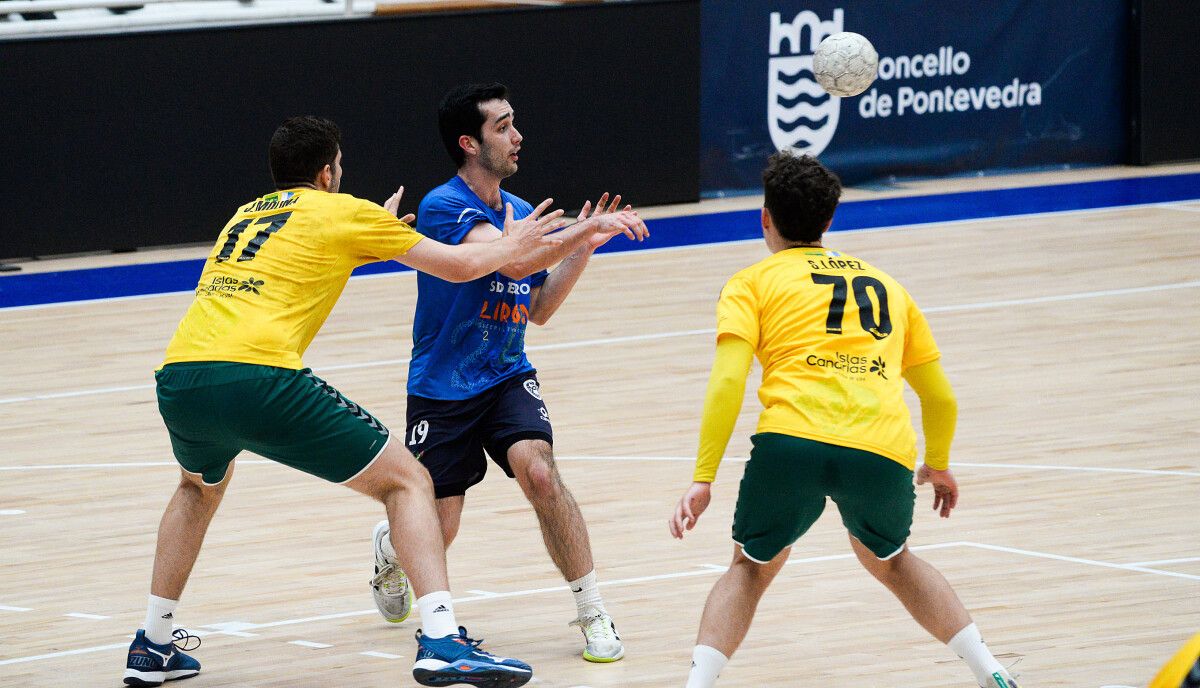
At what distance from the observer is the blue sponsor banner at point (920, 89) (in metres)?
16.8

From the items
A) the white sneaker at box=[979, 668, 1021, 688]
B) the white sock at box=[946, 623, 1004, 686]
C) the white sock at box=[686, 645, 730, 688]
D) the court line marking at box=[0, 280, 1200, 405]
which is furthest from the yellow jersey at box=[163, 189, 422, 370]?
the court line marking at box=[0, 280, 1200, 405]

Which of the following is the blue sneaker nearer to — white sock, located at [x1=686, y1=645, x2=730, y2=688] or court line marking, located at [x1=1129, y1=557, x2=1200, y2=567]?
white sock, located at [x1=686, y1=645, x2=730, y2=688]

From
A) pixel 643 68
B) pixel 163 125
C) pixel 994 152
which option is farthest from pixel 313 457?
pixel 994 152

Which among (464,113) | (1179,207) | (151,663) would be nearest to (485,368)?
(464,113)

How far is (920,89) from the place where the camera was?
17391 millimetres

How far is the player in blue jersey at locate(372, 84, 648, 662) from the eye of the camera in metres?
5.95

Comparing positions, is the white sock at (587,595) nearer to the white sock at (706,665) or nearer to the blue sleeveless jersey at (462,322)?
the blue sleeveless jersey at (462,322)

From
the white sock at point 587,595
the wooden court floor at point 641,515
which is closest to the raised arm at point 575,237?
the white sock at point 587,595

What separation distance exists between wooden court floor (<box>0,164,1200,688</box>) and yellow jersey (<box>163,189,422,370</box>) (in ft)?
3.78

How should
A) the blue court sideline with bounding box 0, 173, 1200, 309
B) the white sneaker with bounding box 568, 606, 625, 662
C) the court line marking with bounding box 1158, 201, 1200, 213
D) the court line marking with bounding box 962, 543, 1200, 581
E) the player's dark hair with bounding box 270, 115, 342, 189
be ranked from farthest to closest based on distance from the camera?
the court line marking with bounding box 1158, 201, 1200, 213, the blue court sideline with bounding box 0, 173, 1200, 309, the court line marking with bounding box 962, 543, 1200, 581, the white sneaker with bounding box 568, 606, 625, 662, the player's dark hair with bounding box 270, 115, 342, 189

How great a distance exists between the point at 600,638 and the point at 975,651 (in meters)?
1.40

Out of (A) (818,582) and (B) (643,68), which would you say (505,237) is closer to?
(A) (818,582)

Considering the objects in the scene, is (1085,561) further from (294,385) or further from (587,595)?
(294,385)

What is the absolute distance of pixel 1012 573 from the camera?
6723 mm
